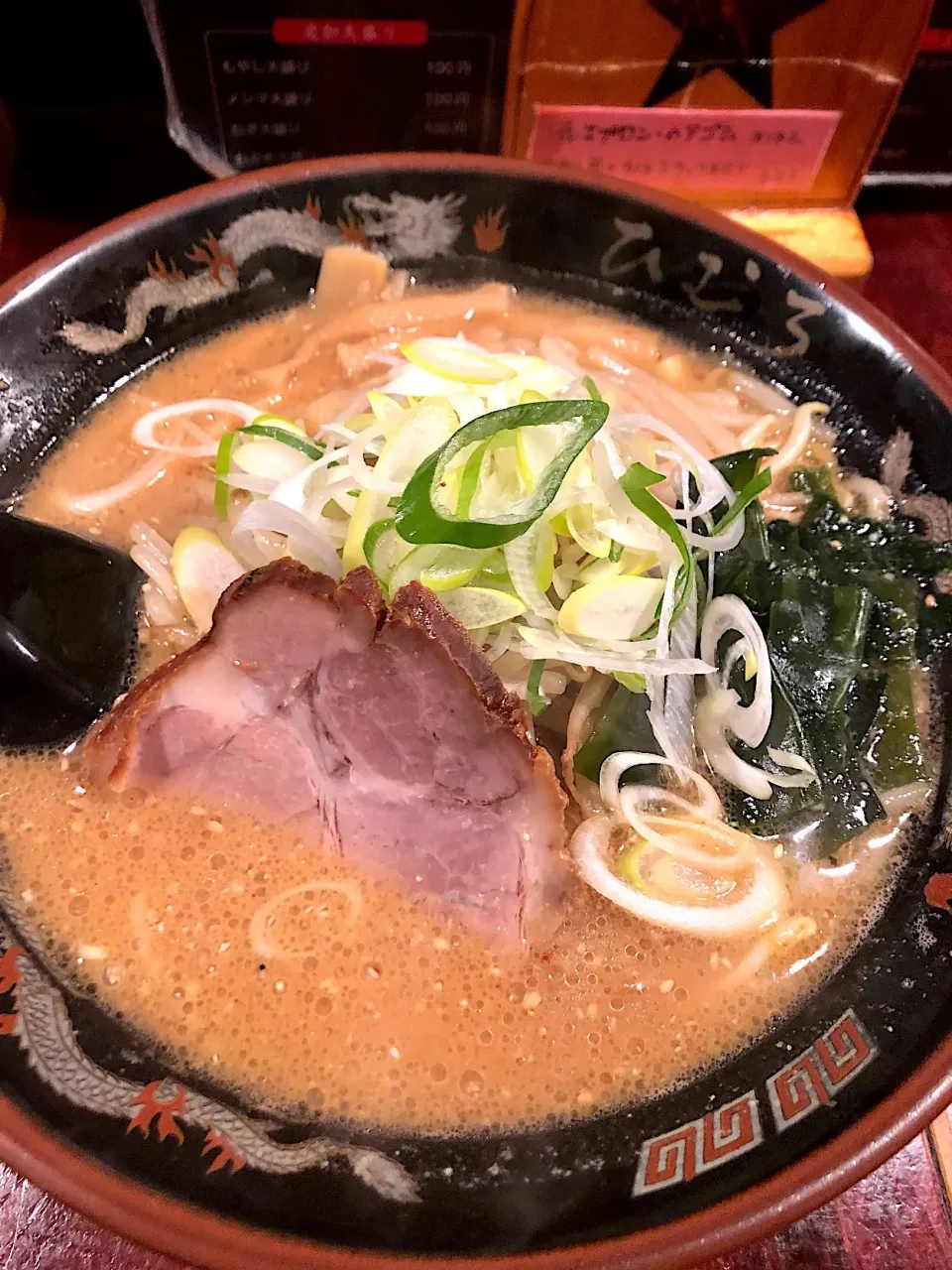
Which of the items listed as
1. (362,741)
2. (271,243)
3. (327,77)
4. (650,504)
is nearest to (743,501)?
(650,504)

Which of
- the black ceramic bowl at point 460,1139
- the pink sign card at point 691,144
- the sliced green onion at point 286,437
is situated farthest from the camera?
the pink sign card at point 691,144

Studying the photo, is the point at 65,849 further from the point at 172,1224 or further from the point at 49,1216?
the point at 172,1224

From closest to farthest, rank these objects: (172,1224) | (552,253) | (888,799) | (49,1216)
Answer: (172,1224) < (49,1216) < (888,799) < (552,253)

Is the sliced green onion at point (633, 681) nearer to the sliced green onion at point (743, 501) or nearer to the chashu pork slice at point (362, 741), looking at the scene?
the chashu pork slice at point (362, 741)

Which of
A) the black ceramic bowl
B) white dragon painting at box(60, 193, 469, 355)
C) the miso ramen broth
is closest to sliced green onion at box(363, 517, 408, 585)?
the miso ramen broth

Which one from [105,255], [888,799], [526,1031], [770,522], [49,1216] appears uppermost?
[105,255]

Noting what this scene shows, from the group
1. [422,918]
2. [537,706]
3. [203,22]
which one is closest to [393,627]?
[537,706]

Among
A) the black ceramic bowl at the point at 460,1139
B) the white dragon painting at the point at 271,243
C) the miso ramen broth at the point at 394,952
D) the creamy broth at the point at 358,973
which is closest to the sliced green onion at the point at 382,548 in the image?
the miso ramen broth at the point at 394,952
